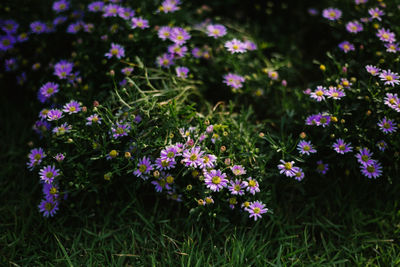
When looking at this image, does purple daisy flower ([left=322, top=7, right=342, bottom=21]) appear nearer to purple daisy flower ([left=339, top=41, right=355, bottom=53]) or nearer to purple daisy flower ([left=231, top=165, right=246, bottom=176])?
purple daisy flower ([left=339, top=41, right=355, bottom=53])

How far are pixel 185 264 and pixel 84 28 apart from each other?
1573 mm

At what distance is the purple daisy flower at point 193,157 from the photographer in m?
1.76

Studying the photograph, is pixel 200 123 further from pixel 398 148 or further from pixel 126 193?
pixel 398 148

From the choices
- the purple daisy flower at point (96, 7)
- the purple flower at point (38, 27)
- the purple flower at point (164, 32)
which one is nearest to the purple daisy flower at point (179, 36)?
the purple flower at point (164, 32)

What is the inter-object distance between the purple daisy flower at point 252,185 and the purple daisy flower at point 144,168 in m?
0.48

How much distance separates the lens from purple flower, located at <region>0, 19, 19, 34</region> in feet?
8.02

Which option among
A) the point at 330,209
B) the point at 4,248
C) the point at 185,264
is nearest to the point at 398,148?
the point at 330,209

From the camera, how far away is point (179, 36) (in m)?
2.29

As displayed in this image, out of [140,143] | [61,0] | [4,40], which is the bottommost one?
[140,143]

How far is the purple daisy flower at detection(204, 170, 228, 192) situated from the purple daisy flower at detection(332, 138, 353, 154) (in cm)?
62

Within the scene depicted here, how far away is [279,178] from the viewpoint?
6.98 feet

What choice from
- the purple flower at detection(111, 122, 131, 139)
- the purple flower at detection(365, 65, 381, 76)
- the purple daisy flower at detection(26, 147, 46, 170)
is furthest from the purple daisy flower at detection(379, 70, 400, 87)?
the purple daisy flower at detection(26, 147, 46, 170)

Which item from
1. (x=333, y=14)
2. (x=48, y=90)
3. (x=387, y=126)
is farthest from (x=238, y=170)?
(x=333, y=14)

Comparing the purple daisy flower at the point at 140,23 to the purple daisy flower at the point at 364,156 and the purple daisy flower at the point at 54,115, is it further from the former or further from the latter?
the purple daisy flower at the point at 364,156
